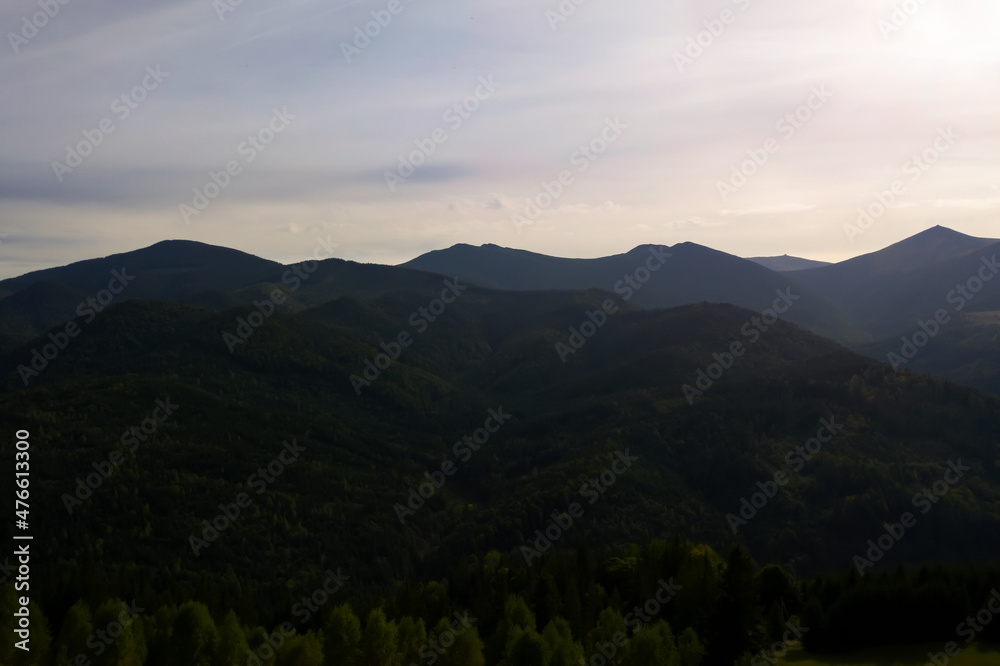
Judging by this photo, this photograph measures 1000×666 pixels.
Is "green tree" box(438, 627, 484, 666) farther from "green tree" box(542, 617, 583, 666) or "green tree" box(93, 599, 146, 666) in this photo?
"green tree" box(93, 599, 146, 666)

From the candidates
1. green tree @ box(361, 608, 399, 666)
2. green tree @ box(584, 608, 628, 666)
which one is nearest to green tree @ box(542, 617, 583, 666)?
green tree @ box(584, 608, 628, 666)

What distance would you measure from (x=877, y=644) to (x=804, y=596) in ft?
37.0

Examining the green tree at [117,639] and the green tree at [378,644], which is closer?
the green tree at [117,639]

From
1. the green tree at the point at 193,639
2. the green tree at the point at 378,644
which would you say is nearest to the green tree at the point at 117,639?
the green tree at the point at 193,639

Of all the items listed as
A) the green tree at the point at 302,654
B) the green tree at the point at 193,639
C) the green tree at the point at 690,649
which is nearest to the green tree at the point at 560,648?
the green tree at the point at 690,649

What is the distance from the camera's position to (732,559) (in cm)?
7681

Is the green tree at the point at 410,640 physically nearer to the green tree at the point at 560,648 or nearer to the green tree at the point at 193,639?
the green tree at the point at 560,648

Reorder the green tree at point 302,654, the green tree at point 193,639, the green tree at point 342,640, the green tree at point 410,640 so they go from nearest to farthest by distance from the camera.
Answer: the green tree at point 302,654 → the green tree at point 193,639 → the green tree at point 342,640 → the green tree at point 410,640

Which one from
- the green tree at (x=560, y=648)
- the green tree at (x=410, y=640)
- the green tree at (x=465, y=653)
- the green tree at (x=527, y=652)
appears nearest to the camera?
the green tree at (x=527, y=652)

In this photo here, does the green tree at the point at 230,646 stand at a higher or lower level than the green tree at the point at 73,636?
higher

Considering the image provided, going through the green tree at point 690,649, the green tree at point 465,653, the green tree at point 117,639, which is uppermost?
the green tree at point 690,649

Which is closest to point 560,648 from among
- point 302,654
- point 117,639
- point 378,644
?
point 378,644

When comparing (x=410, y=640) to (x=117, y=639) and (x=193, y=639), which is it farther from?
(x=117, y=639)

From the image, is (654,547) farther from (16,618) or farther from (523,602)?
(16,618)
